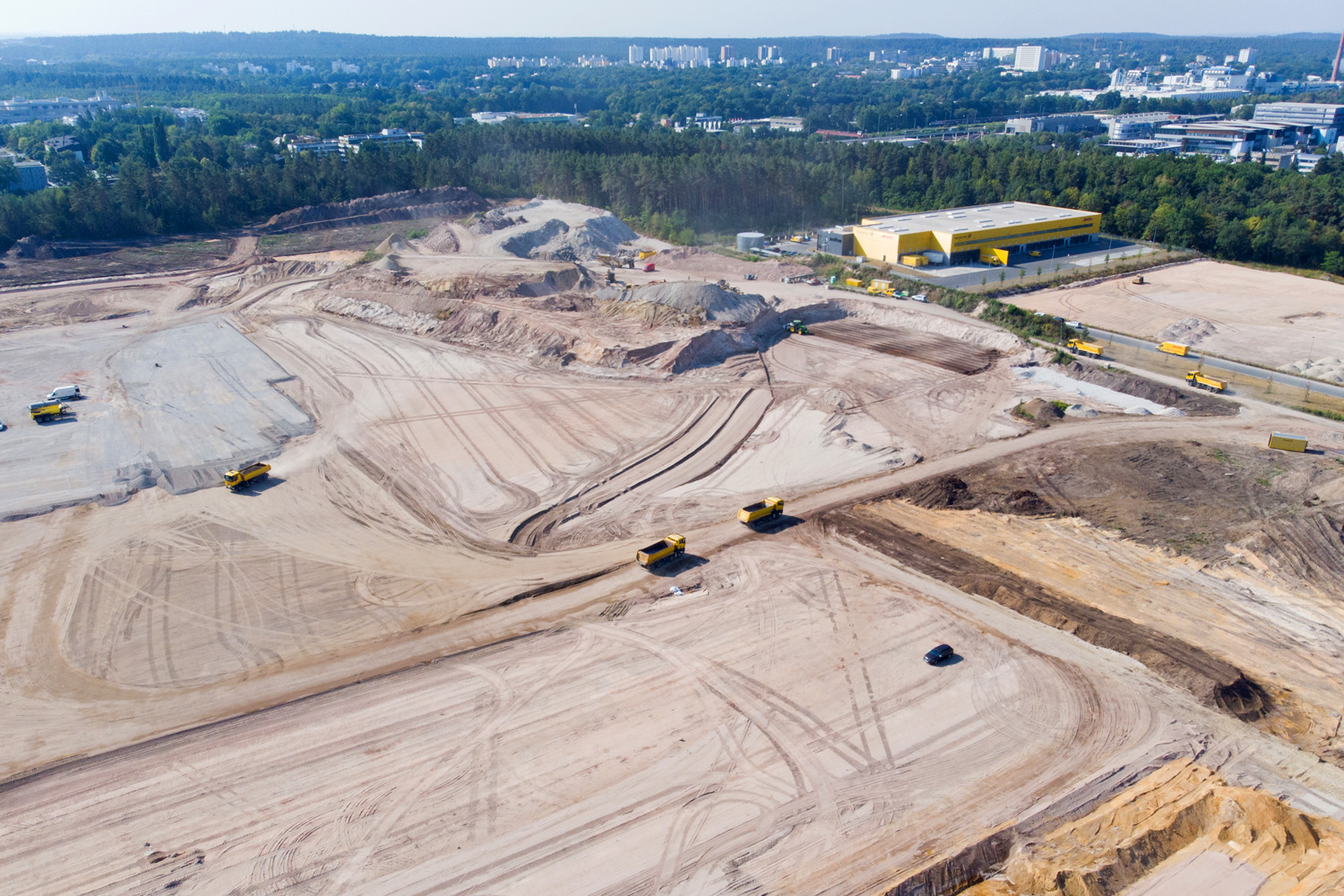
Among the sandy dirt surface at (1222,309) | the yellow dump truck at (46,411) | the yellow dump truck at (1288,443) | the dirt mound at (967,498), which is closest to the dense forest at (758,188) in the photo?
the sandy dirt surface at (1222,309)

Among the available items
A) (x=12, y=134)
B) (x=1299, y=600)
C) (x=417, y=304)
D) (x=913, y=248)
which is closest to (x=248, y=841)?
(x=1299, y=600)

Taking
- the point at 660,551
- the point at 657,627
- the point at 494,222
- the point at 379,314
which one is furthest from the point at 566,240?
the point at 657,627

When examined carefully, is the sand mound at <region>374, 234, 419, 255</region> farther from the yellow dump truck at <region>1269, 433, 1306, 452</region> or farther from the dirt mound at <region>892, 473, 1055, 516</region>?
the yellow dump truck at <region>1269, 433, 1306, 452</region>

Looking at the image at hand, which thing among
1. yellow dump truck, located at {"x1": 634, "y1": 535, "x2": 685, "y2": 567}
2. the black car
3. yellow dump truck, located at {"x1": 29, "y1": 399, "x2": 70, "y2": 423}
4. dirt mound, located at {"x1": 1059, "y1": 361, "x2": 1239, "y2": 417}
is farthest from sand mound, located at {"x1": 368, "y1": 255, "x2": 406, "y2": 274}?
the black car

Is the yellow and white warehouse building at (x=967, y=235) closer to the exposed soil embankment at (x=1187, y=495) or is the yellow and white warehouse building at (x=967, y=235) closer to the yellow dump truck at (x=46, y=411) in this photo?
the exposed soil embankment at (x=1187, y=495)

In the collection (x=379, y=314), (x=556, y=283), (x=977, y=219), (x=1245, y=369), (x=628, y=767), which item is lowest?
(x=628, y=767)

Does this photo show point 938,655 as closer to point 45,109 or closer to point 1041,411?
point 1041,411

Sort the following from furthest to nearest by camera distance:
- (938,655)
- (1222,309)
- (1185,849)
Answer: (1222,309) < (938,655) < (1185,849)
